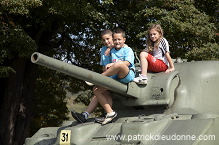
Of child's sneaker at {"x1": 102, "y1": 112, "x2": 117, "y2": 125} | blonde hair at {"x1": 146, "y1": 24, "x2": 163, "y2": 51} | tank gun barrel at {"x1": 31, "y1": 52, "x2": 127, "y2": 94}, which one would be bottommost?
child's sneaker at {"x1": 102, "y1": 112, "x2": 117, "y2": 125}

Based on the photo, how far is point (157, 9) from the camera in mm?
17703

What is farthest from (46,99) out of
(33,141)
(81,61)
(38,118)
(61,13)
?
(33,141)

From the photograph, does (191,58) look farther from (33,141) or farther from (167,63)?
(33,141)

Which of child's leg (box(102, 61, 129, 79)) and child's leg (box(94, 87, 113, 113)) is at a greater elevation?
child's leg (box(102, 61, 129, 79))

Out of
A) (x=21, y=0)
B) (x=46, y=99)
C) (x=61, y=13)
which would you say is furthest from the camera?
(x=46, y=99)

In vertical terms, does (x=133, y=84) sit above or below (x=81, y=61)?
below

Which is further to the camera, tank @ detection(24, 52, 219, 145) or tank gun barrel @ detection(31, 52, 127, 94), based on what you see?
tank @ detection(24, 52, 219, 145)

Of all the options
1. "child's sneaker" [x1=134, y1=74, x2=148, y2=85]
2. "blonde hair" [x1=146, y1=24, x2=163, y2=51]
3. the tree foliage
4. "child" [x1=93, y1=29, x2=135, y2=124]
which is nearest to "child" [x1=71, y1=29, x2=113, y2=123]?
"child" [x1=93, y1=29, x2=135, y2=124]

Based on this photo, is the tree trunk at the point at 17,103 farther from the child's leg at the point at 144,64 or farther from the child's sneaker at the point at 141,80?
the child's sneaker at the point at 141,80

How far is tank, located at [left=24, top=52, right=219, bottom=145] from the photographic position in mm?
7680

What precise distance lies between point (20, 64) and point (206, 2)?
27.2 ft

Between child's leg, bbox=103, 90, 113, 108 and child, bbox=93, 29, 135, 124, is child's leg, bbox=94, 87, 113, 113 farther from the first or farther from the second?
child's leg, bbox=103, 90, 113, 108

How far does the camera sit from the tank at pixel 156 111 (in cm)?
768

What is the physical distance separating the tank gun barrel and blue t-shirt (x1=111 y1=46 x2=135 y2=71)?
1.70 ft
